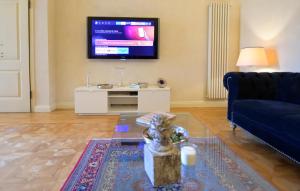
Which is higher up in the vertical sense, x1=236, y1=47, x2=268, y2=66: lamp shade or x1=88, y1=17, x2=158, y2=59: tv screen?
x1=88, y1=17, x2=158, y2=59: tv screen

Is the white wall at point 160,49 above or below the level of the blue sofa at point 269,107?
above

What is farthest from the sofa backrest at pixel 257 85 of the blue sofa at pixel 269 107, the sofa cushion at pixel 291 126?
the sofa cushion at pixel 291 126

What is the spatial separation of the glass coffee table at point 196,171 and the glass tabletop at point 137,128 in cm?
10

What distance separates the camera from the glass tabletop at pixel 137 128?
2.32 metres

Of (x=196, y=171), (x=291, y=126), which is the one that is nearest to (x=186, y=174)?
(x=196, y=171)

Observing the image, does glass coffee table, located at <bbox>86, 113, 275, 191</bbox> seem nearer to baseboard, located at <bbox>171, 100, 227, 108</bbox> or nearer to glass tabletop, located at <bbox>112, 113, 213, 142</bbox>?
glass tabletop, located at <bbox>112, 113, 213, 142</bbox>

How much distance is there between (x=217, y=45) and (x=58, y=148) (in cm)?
354

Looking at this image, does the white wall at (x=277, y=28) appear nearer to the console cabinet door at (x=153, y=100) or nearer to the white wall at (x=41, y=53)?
the console cabinet door at (x=153, y=100)

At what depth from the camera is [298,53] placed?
11.7ft

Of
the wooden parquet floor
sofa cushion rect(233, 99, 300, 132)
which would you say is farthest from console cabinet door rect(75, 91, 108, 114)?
sofa cushion rect(233, 99, 300, 132)

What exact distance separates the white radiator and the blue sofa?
1.87 metres

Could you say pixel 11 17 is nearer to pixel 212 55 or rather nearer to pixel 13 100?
pixel 13 100

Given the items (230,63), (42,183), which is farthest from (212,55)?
(42,183)

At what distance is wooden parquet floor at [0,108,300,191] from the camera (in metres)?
2.10
